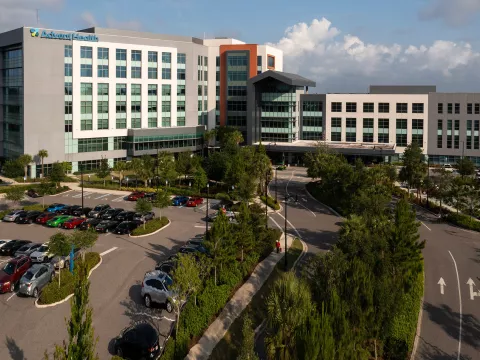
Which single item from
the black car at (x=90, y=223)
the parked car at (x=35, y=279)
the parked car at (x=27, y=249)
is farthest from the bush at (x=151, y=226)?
the parked car at (x=35, y=279)

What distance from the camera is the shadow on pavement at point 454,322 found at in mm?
25406

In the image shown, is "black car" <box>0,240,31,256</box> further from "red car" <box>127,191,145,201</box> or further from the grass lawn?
"red car" <box>127,191,145,201</box>

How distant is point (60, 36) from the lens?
71625mm

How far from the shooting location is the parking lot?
2359 centimetres

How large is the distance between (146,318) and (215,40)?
81.7 m

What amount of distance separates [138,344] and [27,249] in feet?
58.8

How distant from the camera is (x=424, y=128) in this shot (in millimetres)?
88062

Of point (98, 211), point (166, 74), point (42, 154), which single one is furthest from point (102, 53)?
point (98, 211)

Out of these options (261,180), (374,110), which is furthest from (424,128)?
(261,180)

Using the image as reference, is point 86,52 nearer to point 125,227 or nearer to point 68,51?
point 68,51

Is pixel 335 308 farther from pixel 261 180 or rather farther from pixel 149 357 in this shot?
pixel 261 180

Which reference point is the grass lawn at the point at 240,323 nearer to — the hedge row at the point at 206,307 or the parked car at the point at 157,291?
the hedge row at the point at 206,307

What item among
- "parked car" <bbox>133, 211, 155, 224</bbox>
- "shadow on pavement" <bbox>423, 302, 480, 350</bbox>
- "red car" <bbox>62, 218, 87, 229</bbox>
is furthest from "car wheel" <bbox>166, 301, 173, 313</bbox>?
"red car" <bbox>62, 218, 87, 229</bbox>

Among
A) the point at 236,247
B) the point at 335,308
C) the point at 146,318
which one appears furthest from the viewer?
the point at 236,247
